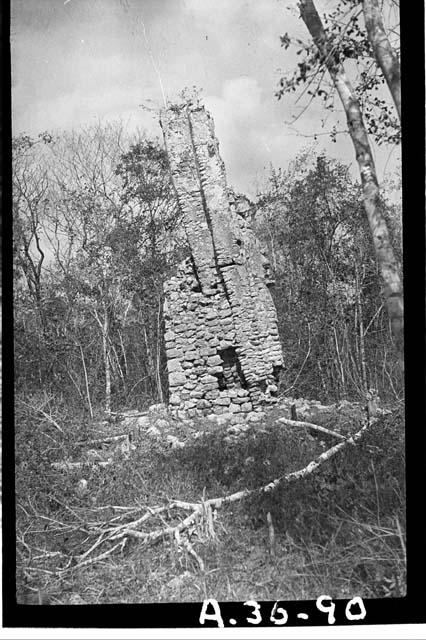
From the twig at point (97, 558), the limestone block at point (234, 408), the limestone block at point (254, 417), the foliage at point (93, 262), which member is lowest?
the twig at point (97, 558)

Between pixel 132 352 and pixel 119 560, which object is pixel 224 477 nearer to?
pixel 119 560

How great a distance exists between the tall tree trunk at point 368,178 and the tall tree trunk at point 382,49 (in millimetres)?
241

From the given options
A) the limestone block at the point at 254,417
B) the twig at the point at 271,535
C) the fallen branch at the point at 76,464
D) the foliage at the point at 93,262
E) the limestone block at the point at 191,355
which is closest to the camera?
the twig at the point at 271,535

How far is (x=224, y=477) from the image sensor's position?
385 cm

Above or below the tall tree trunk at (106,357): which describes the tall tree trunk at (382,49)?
above

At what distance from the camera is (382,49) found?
11.4 feet

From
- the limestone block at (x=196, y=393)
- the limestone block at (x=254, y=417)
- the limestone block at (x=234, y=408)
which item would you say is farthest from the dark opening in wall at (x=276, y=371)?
the limestone block at (x=196, y=393)

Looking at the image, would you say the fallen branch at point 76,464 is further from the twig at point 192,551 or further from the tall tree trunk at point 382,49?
the tall tree trunk at point 382,49

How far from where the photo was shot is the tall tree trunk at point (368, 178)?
3447mm

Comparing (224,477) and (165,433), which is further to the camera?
(165,433)

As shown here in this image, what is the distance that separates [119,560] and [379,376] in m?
2.27

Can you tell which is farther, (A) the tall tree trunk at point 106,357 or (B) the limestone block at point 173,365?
(B) the limestone block at point 173,365

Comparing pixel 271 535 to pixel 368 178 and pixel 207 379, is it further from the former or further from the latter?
pixel 368 178

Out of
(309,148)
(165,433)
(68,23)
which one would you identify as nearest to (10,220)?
(68,23)
